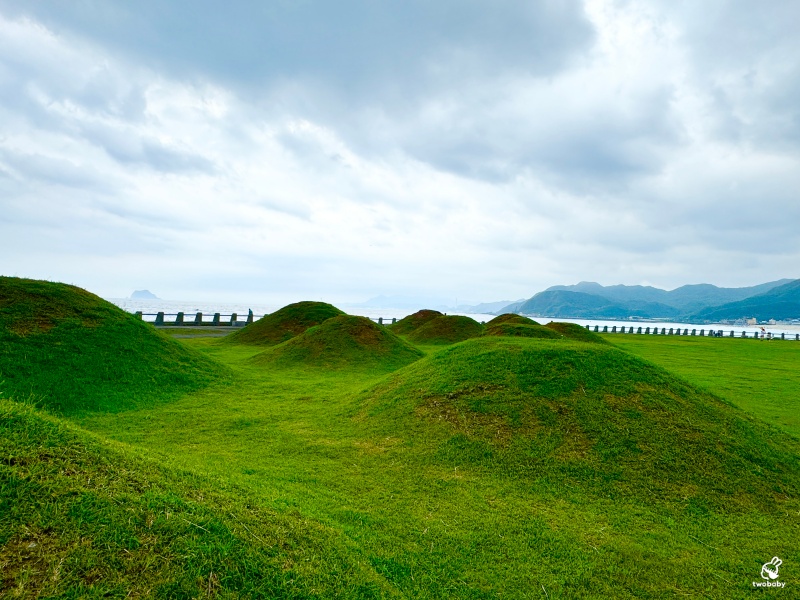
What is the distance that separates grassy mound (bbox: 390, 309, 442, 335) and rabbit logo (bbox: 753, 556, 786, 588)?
1390 inches

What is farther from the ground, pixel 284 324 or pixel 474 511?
pixel 284 324

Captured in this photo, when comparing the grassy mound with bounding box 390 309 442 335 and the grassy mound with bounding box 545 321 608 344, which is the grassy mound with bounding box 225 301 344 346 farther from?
the grassy mound with bounding box 545 321 608 344

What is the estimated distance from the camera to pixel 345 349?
22359mm

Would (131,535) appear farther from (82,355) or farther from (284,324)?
(284,324)

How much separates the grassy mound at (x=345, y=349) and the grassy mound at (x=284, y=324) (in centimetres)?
591

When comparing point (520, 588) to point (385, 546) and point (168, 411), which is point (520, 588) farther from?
point (168, 411)

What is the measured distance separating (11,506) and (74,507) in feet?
1.40

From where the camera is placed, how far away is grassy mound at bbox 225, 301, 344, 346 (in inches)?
1176

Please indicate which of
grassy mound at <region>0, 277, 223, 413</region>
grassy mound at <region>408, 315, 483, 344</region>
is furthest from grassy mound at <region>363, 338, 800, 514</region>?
grassy mound at <region>408, 315, 483, 344</region>

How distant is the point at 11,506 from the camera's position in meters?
3.50

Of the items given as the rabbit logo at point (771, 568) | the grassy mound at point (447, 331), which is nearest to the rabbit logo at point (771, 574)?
the rabbit logo at point (771, 568)

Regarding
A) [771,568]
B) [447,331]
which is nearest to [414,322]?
[447,331]

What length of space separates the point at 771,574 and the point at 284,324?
1175 inches

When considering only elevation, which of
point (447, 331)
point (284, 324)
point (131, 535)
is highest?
point (284, 324)
